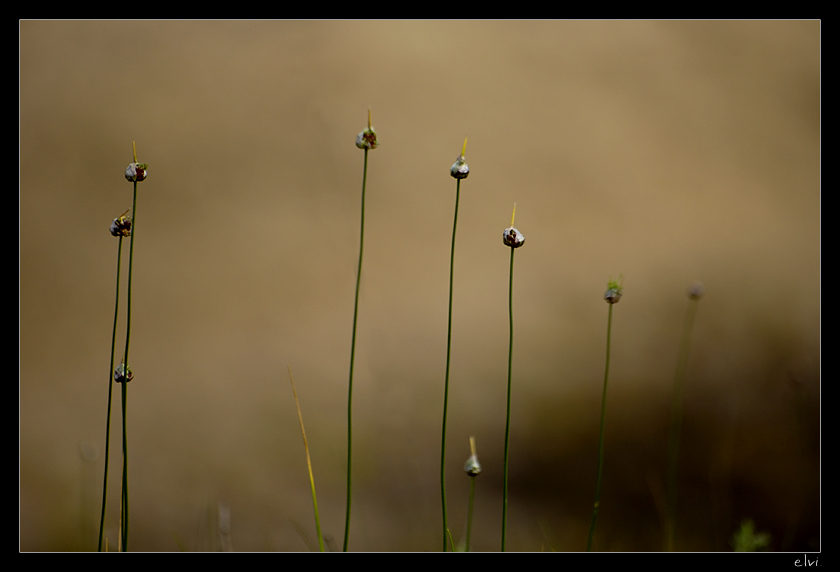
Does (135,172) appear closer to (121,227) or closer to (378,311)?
(121,227)

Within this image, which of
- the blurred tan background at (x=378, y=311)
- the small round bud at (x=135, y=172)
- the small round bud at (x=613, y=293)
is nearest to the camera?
the small round bud at (x=135, y=172)

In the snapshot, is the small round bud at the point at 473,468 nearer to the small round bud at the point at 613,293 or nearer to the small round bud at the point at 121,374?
the small round bud at the point at 613,293

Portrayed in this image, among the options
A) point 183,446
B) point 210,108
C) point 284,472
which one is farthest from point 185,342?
point 210,108

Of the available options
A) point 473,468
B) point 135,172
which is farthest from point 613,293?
point 135,172

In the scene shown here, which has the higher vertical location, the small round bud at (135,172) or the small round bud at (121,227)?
the small round bud at (135,172)

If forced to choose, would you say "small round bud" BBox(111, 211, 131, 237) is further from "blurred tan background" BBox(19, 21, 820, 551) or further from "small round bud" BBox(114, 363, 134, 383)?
"blurred tan background" BBox(19, 21, 820, 551)

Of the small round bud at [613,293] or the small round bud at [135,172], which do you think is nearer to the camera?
the small round bud at [135,172]

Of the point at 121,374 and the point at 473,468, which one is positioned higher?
the point at 121,374

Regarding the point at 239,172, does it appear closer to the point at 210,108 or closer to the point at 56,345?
the point at 210,108

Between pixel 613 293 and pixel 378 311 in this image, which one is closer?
pixel 613 293

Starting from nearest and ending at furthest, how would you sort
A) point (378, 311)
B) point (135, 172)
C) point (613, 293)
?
point (135, 172) < point (613, 293) < point (378, 311)

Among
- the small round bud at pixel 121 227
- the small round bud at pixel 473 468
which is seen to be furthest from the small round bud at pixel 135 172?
the small round bud at pixel 473 468

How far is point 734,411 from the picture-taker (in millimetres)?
3391

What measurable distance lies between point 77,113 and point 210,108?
86 centimetres
